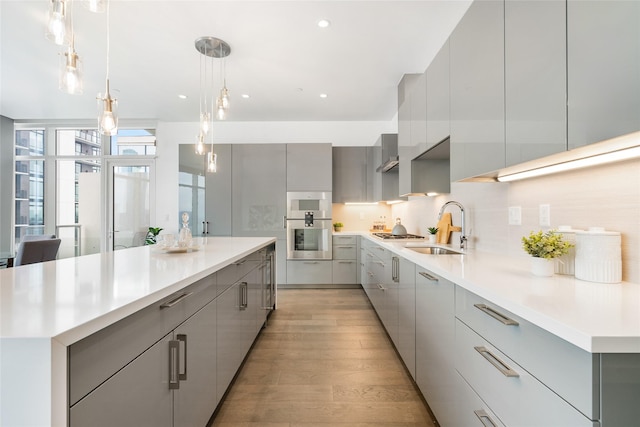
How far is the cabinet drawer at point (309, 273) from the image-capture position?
4434 millimetres

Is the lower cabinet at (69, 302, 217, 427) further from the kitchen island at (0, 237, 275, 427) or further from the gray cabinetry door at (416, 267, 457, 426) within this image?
the gray cabinetry door at (416, 267, 457, 426)

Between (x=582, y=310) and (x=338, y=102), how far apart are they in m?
3.94

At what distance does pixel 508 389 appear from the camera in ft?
2.85

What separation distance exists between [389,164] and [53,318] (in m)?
3.63

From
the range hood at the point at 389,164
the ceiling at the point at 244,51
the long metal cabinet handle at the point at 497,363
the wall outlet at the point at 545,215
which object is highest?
the ceiling at the point at 244,51

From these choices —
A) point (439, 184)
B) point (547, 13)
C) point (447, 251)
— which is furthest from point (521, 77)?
point (439, 184)

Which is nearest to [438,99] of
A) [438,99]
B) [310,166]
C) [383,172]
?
[438,99]

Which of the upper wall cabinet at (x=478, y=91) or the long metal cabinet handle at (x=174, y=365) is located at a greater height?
the upper wall cabinet at (x=478, y=91)

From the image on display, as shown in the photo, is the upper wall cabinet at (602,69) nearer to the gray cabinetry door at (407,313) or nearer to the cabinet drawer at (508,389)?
the cabinet drawer at (508,389)

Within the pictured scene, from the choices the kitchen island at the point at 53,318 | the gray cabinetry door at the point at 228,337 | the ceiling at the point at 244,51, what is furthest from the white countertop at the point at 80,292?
the ceiling at the point at 244,51

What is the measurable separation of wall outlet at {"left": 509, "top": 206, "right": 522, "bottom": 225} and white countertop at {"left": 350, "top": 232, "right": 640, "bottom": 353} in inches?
14.3

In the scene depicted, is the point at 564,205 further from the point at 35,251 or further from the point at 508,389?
the point at 35,251

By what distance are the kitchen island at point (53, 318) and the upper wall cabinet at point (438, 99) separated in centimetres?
178

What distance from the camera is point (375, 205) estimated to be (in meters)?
4.97
